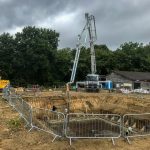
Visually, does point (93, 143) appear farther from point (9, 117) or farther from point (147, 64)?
point (147, 64)

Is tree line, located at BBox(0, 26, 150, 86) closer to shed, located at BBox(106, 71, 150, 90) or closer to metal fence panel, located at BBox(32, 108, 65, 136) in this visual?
shed, located at BBox(106, 71, 150, 90)

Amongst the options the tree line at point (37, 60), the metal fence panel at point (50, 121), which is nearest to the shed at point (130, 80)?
the tree line at point (37, 60)

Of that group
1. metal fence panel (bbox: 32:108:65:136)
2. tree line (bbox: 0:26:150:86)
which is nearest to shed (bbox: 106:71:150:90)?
tree line (bbox: 0:26:150:86)

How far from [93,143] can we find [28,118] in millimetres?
4797

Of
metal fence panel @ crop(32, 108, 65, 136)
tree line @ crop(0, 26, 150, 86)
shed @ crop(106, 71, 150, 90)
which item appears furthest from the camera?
tree line @ crop(0, 26, 150, 86)

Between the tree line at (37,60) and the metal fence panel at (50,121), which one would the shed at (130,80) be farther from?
the metal fence panel at (50,121)

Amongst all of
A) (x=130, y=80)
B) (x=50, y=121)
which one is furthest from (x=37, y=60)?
(x=50, y=121)

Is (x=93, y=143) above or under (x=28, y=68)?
under

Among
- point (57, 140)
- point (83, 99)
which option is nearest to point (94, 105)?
point (83, 99)

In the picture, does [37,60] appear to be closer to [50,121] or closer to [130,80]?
[130,80]

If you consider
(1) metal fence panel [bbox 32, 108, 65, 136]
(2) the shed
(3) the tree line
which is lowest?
(1) metal fence panel [bbox 32, 108, 65, 136]

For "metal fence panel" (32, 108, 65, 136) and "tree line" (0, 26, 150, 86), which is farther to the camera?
"tree line" (0, 26, 150, 86)

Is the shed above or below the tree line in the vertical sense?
below

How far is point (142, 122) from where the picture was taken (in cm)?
2642
